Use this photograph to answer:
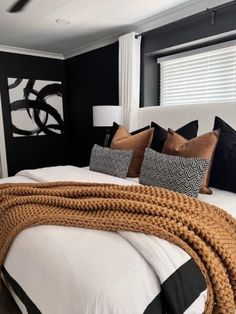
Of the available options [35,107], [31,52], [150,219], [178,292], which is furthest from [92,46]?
[178,292]

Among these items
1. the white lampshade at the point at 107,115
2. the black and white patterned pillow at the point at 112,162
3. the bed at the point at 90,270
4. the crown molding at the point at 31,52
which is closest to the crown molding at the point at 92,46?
the crown molding at the point at 31,52

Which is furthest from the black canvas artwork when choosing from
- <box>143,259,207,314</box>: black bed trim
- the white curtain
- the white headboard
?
<box>143,259,207,314</box>: black bed trim

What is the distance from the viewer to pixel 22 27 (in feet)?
10.3

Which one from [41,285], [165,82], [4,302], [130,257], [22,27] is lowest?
[4,302]

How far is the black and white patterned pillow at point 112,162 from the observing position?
2242 millimetres

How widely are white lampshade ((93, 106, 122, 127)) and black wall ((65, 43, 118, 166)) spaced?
0.53 m

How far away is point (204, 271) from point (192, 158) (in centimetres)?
86

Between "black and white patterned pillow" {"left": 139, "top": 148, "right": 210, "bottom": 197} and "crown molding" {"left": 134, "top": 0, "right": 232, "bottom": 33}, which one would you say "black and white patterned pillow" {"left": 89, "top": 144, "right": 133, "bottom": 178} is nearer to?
"black and white patterned pillow" {"left": 139, "top": 148, "right": 210, "bottom": 197}

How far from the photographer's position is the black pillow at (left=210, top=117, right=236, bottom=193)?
1720mm

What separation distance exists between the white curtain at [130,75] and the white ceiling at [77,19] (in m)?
0.22

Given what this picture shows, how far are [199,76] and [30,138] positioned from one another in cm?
289

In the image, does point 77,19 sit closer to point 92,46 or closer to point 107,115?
point 92,46

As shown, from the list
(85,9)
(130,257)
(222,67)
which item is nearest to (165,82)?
(222,67)

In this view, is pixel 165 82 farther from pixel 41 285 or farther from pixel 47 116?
pixel 41 285
